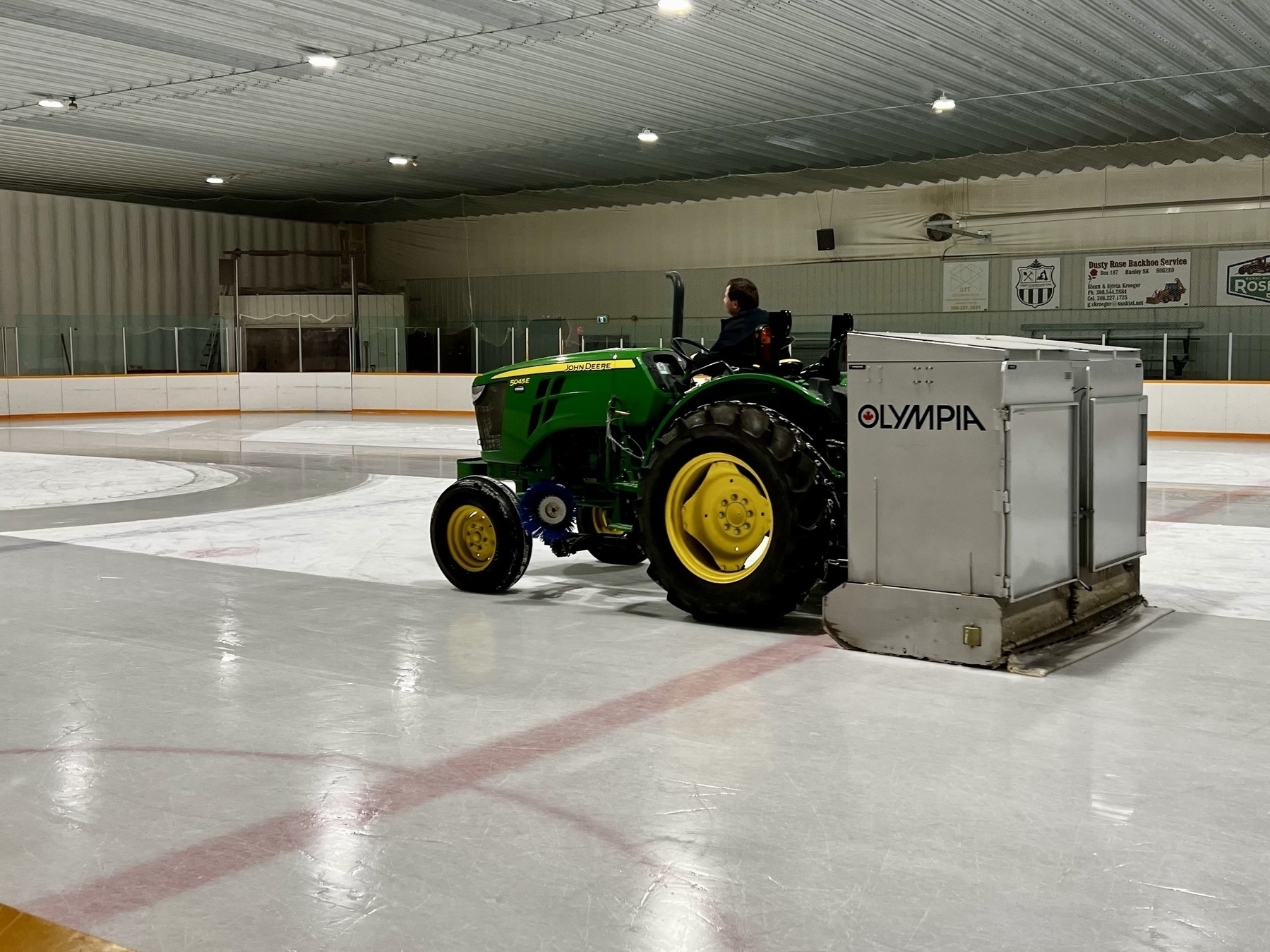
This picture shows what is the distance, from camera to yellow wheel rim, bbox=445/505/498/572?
657 cm

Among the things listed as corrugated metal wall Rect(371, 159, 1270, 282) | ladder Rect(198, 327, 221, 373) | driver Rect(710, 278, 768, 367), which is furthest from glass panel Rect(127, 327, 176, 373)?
driver Rect(710, 278, 768, 367)

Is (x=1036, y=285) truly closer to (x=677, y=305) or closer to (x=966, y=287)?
(x=966, y=287)

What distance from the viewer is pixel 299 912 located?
2.73m

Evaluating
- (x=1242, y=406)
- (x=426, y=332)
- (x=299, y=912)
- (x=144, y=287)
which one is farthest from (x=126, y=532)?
(x=144, y=287)

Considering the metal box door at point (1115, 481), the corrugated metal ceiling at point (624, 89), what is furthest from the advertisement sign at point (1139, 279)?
the metal box door at point (1115, 481)

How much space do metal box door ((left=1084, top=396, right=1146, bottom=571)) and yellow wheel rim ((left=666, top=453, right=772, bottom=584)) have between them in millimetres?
1288

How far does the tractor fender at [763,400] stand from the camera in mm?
5730

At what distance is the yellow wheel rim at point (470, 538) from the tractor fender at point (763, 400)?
110cm

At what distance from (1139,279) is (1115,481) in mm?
16957

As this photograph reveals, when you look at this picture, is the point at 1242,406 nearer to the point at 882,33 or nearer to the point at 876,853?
the point at 882,33

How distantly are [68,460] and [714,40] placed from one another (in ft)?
27.6

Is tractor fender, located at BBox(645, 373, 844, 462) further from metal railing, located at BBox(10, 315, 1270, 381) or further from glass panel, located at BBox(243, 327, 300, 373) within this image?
glass panel, located at BBox(243, 327, 300, 373)

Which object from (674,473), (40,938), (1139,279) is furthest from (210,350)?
(40,938)

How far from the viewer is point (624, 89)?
54.0 ft
